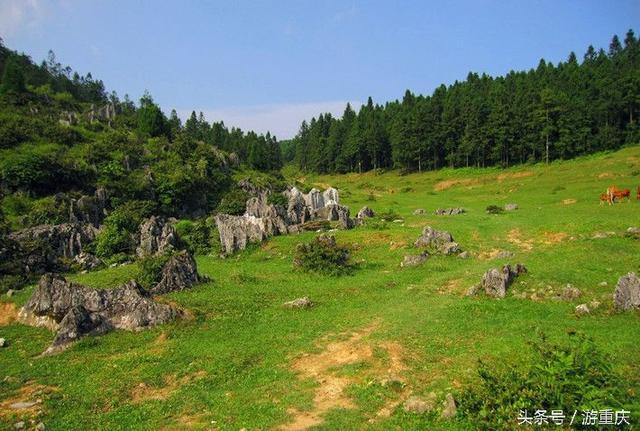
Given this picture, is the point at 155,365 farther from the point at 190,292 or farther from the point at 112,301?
the point at 190,292

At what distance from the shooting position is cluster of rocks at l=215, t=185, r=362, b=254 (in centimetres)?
4084

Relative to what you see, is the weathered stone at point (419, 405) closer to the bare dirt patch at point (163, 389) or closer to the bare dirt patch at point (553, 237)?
the bare dirt patch at point (163, 389)

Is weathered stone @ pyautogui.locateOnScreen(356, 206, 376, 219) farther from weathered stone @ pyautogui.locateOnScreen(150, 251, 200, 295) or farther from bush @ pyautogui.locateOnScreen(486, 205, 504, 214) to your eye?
weathered stone @ pyautogui.locateOnScreen(150, 251, 200, 295)

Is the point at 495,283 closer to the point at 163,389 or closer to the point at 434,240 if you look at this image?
the point at 434,240

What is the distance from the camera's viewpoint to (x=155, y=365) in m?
18.1

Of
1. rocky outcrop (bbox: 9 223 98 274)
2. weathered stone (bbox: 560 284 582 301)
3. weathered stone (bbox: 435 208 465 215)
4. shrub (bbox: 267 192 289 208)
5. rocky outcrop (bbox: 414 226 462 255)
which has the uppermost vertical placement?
shrub (bbox: 267 192 289 208)

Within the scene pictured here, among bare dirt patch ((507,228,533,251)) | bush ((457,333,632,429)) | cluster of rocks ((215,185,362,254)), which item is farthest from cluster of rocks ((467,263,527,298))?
cluster of rocks ((215,185,362,254))

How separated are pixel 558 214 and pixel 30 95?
96.7 metres

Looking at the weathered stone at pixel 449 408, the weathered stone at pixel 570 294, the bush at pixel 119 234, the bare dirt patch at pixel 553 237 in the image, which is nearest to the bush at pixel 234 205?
the bush at pixel 119 234

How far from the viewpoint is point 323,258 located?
1275 inches

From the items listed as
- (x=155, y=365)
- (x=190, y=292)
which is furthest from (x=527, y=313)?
(x=190, y=292)

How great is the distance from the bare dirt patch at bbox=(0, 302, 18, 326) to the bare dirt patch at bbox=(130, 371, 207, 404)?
13285 millimetres

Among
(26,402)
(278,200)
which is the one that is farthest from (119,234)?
(26,402)

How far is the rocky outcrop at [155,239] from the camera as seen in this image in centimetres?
3991
